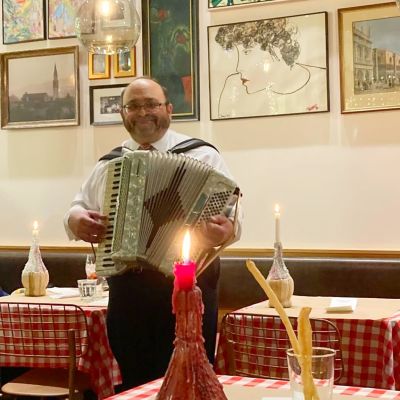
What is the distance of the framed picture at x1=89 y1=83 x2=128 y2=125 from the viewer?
5344 mm

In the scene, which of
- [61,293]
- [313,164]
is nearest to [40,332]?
[61,293]

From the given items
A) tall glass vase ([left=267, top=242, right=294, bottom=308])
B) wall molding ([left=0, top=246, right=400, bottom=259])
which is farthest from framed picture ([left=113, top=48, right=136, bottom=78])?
tall glass vase ([left=267, top=242, right=294, bottom=308])

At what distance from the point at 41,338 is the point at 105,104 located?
239cm

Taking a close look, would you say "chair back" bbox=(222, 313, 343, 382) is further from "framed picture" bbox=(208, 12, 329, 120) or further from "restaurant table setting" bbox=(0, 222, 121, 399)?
"framed picture" bbox=(208, 12, 329, 120)

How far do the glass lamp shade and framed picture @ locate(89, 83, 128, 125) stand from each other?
4.15ft

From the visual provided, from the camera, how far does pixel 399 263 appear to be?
14.5 feet

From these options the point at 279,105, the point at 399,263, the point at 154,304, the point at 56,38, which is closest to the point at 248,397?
the point at 154,304

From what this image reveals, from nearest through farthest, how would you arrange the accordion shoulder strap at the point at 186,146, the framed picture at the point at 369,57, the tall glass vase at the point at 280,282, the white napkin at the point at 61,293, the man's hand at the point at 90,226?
the man's hand at the point at 90,226 < the accordion shoulder strap at the point at 186,146 < the tall glass vase at the point at 280,282 < the white napkin at the point at 61,293 < the framed picture at the point at 369,57

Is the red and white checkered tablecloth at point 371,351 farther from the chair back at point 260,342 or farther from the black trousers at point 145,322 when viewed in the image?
the black trousers at point 145,322

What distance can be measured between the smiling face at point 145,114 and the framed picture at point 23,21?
281 centimetres

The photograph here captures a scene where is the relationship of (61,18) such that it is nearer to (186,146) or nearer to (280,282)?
(186,146)

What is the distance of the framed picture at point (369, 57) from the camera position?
15.0 feet

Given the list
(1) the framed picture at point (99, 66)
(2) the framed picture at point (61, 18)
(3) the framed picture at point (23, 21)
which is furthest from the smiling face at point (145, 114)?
(3) the framed picture at point (23, 21)

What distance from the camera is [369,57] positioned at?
15.1 feet
